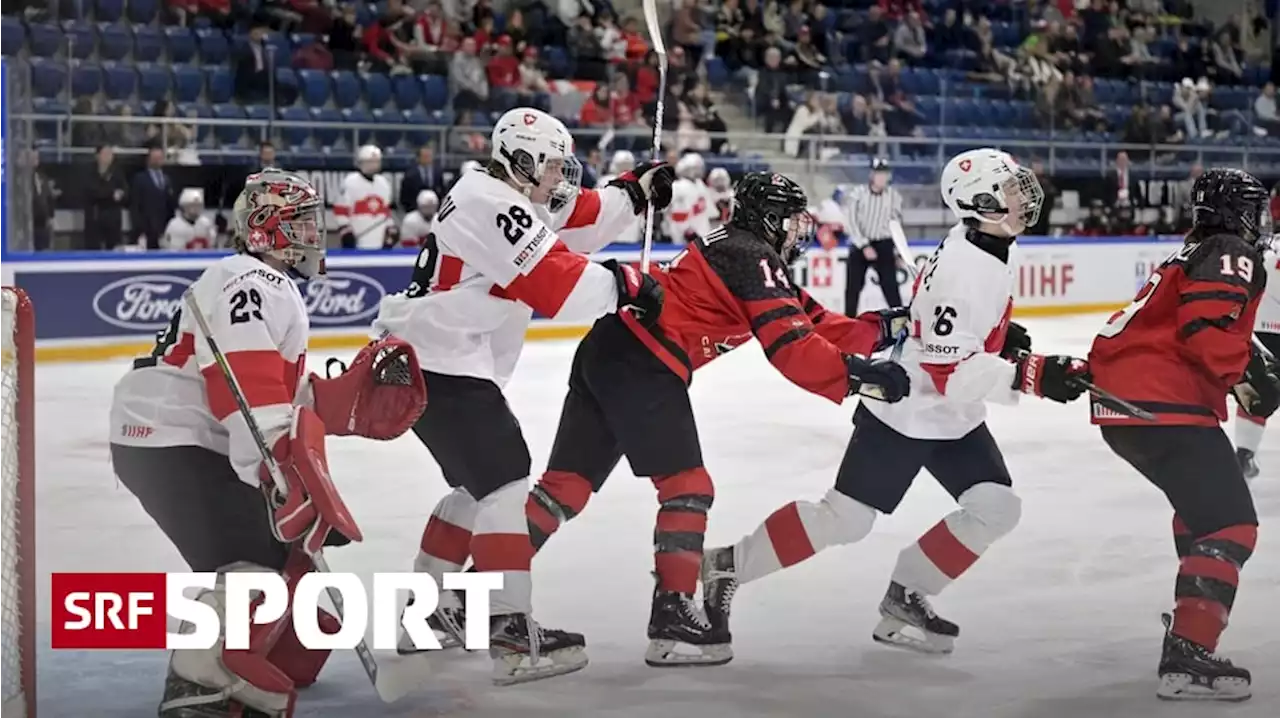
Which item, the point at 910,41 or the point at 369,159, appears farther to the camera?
the point at 910,41

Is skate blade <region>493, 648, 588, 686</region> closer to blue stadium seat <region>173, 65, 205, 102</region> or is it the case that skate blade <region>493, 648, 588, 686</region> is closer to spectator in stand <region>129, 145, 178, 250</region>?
spectator in stand <region>129, 145, 178, 250</region>

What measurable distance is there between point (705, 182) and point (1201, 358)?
9848 millimetres

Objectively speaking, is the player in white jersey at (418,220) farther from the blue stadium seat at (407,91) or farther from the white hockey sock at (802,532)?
the white hockey sock at (802,532)

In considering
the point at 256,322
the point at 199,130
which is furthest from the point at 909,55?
the point at 256,322

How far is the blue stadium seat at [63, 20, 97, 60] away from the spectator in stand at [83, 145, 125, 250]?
44.7 inches

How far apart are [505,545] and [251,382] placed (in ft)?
2.74

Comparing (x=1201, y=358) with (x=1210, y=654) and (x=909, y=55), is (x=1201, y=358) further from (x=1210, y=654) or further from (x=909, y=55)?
(x=909, y=55)

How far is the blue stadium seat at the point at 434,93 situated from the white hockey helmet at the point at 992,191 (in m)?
9.73

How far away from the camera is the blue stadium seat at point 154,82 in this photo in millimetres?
12211

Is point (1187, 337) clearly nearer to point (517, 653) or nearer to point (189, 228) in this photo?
point (517, 653)

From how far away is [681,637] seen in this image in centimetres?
392

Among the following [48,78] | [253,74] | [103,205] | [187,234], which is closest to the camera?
[103,205]

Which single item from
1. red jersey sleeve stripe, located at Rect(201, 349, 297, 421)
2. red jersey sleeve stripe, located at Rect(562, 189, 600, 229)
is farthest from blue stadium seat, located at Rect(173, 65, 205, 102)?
red jersey sleeve stripe, located at Rect(201, 349, 297, 421)

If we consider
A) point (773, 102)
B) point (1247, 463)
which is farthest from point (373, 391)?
point (773, 102)
